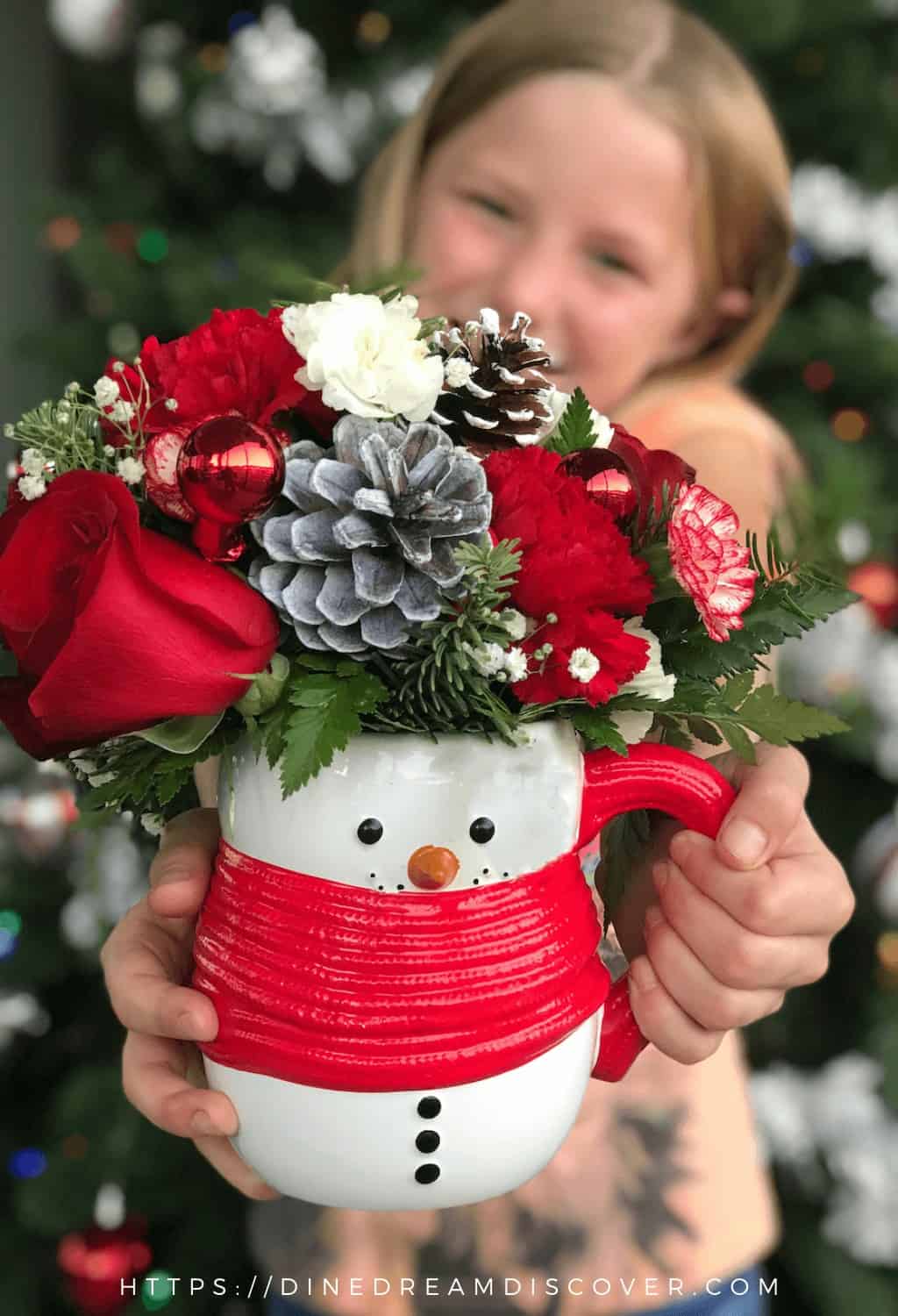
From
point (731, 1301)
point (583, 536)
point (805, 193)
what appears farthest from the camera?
point (805, 193)

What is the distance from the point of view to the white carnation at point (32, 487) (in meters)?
0.45

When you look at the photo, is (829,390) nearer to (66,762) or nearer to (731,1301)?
(731,1301)

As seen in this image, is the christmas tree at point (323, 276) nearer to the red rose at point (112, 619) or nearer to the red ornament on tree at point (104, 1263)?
the red ornament on tree at point (104, 1263)

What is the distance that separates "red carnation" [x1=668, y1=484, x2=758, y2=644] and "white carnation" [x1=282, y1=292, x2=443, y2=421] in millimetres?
107

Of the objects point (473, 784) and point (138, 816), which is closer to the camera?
point (473, 784)

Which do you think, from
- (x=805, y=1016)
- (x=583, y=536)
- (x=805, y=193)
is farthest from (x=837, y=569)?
(x=805, y=1016)

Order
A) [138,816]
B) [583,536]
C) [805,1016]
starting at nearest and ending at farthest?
[583,536]
[138,816]
[805,1016]

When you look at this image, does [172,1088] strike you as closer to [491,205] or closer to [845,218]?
[491,205]

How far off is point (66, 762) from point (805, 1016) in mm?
1157

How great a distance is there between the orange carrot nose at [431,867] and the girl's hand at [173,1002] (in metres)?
0.11

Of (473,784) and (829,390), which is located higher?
(473,784)

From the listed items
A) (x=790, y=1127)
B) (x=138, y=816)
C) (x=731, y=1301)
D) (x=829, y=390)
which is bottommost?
(x=790, y=1127)

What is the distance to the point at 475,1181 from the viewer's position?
0.48 meters

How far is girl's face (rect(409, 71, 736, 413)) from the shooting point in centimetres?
90
